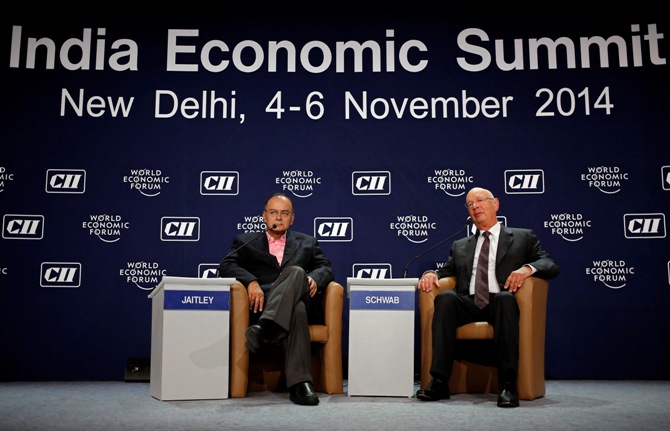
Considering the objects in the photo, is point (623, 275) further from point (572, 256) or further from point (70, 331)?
point (70, 331)

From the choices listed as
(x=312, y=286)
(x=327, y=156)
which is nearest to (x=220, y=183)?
(x=327, y=156)

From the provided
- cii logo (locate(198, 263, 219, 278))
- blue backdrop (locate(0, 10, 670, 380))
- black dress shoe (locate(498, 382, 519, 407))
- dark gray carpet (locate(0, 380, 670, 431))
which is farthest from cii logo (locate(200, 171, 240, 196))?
black dress shoe (locate(498, 382, 519, 407))

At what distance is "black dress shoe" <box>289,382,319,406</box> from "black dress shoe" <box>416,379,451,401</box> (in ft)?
1.82

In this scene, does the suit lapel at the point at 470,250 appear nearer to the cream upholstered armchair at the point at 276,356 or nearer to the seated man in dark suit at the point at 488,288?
the seated man in dark suit at the point at 488,288

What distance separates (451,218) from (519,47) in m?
1.32

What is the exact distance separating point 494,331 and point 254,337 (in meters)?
1.22

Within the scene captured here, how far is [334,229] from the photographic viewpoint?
188 inches

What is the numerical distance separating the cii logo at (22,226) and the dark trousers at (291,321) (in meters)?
1.94

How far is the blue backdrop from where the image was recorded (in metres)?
4.62

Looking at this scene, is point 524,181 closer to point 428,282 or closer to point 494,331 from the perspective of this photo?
point 428,282

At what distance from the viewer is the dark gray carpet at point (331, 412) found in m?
2.77

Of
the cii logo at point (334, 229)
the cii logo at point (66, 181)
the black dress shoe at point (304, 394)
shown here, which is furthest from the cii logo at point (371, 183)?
the cii logo at point (66, 181)

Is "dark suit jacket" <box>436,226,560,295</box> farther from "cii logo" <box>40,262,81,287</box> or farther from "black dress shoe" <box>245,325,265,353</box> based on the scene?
"cii logo" <box>40,262,81,287</box>

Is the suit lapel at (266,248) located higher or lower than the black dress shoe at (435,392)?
higher
